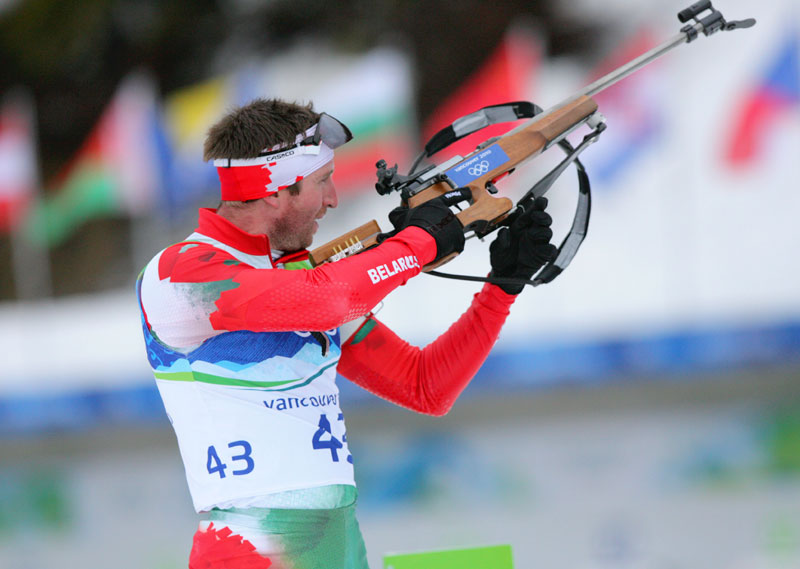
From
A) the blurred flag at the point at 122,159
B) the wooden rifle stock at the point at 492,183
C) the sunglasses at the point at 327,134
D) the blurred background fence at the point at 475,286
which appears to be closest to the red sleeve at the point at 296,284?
the wooden rifle stock at the point at 492,183

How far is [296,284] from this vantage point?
1574mm

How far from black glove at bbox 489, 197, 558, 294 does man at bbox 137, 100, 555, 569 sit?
0.15 meters

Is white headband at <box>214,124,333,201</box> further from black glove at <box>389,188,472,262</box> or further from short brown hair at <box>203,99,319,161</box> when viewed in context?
black glove at <box>389,188,472,262</box>

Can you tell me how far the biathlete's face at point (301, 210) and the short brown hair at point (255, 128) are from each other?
88 millimetres

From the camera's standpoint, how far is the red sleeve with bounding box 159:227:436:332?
157 centimetres

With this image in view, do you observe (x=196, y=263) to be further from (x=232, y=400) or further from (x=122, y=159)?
(x=122, y=159)

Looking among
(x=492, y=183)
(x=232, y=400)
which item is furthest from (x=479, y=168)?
(x=232, y=400)

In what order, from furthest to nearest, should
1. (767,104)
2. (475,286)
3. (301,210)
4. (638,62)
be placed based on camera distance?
(475,286) < (767,104) < (638,62) < (301,210)

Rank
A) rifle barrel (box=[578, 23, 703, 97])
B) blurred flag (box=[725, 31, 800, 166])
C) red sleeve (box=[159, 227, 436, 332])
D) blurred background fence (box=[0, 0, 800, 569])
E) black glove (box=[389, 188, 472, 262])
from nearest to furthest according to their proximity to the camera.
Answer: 1. red sleeve (box=[159, 227, 436, 332])
2. black glove (box=[389, 188, 472, 262])
3. rifle barrel (box=[578, 23, 703, 97])
4. blurred background fence (box=[0, 0, 800, 569])
5. blurred flag (box=[725, 31, 800, 166])

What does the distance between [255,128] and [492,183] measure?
465mm

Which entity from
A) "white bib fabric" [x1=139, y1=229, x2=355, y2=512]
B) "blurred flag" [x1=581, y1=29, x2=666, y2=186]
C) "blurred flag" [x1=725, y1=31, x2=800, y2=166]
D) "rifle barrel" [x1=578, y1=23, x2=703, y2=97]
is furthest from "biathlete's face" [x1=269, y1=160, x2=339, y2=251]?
"blurred flag" [x1=725, y1=31, x2=800, y2=166]

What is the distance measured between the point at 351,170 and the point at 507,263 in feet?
20.3

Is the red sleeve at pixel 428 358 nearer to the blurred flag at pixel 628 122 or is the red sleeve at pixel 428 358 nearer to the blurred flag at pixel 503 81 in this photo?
the blurred flag at pixel 503 81

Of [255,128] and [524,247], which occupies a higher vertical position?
[255,128]
